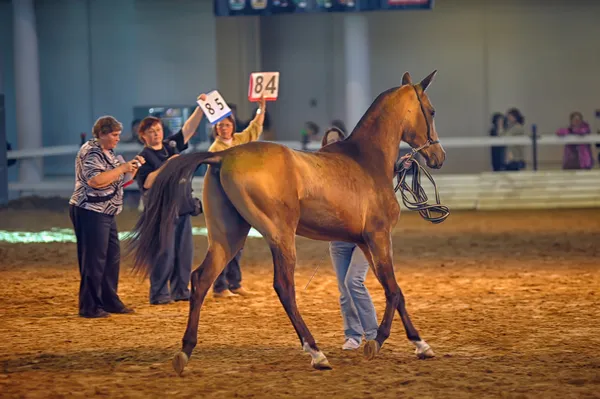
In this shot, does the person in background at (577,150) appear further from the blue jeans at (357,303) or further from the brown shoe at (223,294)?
the blue jeans at (357,303)

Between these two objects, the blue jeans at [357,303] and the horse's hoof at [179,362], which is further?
the blue jeans at [357,303]

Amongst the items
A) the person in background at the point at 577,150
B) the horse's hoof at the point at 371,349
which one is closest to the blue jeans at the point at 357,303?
the horse's hoof at the point at 371,349

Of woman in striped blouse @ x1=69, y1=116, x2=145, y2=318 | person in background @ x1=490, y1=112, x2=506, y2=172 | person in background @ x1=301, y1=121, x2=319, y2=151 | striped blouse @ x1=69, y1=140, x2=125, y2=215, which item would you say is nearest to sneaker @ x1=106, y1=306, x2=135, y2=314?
woman in striped blouse @ x1=69, y1=116, x2=145, y2=318

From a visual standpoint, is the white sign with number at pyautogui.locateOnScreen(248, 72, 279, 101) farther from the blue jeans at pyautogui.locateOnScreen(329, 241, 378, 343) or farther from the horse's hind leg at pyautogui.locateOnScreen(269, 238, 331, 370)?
the horse's hind leg at pyautogui.locateOnScreen(269, 238, 331, 370)

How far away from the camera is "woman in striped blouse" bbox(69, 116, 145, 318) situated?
341 inches

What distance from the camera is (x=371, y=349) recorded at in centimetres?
686

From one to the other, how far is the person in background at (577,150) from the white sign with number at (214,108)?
1124cm

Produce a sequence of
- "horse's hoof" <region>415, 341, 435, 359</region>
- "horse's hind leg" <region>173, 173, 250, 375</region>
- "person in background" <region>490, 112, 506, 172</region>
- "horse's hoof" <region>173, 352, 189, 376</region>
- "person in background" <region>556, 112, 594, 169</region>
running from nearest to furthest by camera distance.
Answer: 1. "horse's hoof" <region>173, 352, 189, 376</region>
2. "horse's hind leg" <region>173, 173, 250, 375</region>
3. "horse's hoof" <region>415, 341, 435, 359</region>
4. "person in background" <region>556, 112, 594, 169</region>
5. "person in background" <region>490, 112, 506, 172</region>

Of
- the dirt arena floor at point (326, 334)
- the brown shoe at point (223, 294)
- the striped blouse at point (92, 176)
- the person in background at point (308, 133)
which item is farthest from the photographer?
the person in background at point (308, 133)

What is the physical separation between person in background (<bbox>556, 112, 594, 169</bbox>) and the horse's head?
11951 millimetres

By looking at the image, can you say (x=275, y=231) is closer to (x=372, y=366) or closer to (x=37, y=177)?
(x=372, y=366)

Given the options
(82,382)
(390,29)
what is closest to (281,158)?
(82,382)

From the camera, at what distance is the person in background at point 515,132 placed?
62.5ft

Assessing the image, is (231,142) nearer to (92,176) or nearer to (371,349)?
(92,176)
